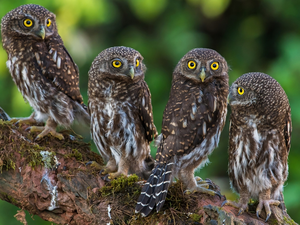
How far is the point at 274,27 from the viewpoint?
7414mm

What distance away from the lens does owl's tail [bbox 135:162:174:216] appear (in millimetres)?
3175

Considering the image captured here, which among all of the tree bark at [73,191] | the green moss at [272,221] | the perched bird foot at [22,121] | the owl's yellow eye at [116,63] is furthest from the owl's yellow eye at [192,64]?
the perched bird foot at [22,121]

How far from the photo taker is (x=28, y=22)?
153 inches

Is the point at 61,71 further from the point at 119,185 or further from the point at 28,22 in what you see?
the point at 119,185

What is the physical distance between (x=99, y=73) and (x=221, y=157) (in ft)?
13.4

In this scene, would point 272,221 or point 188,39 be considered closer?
point 272,221

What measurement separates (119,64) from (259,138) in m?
1.35

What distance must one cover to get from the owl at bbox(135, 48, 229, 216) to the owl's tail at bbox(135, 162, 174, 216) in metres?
0.01

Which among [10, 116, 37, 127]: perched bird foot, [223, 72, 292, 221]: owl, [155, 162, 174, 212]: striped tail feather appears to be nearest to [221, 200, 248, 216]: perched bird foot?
[223, 72, 292, 221]: owl

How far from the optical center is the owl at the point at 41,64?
12.9 feet

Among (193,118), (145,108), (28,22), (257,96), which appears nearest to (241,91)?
(257,96)

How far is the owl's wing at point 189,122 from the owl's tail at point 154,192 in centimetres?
19

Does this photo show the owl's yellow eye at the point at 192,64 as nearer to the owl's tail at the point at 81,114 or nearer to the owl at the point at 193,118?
the owl at the point at 193,118

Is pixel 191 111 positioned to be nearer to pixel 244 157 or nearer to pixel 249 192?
pixel 244 157
